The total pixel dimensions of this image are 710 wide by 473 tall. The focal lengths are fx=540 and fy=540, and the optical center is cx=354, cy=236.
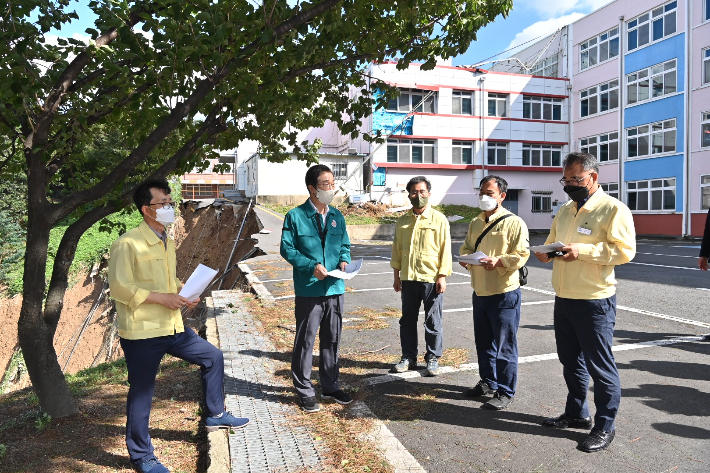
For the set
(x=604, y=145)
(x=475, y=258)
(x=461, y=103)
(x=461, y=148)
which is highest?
(x=461, y=103)

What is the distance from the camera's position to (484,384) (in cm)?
486

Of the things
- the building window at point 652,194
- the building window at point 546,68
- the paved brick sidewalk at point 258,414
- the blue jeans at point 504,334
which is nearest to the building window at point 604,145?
the building window at point 652,194

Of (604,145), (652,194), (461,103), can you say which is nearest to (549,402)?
(652,194)

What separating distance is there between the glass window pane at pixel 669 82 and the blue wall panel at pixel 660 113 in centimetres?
42

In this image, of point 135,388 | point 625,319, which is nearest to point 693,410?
point 625,319

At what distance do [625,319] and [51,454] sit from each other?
7.33m

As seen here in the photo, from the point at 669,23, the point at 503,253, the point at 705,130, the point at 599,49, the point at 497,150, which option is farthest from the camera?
the point at 497,150

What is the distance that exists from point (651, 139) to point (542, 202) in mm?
9539

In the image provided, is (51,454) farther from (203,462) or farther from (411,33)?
(411,33)

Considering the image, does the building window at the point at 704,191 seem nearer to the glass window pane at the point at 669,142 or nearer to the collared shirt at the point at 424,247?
the glass window pane at the point at 669,142

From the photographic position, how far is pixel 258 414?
4461 millimetres

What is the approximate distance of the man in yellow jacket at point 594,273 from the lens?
3701mm

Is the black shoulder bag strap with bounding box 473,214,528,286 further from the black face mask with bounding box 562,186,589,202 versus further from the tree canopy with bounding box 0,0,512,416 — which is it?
the tree canopy with bounding box 0,0,512,416

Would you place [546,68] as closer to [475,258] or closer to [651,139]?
[651,139]
